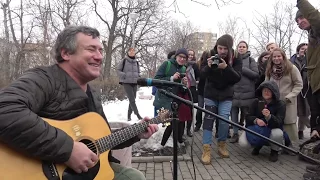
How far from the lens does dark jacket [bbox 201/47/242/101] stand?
4.61 meters

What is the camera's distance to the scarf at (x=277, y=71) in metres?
5.19

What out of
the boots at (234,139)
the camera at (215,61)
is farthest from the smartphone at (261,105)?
the boots at (234,139)

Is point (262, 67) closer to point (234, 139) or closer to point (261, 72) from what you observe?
point (261, 72)

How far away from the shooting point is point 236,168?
4598 millimetres

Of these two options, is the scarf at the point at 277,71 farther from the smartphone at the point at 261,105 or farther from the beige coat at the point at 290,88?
the smartphone at the point at 261,105

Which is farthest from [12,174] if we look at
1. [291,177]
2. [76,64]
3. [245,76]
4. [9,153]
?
[245,76]

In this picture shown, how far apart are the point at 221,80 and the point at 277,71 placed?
1.19m

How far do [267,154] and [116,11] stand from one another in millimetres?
20871

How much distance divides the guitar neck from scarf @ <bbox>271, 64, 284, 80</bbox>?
3095 mm

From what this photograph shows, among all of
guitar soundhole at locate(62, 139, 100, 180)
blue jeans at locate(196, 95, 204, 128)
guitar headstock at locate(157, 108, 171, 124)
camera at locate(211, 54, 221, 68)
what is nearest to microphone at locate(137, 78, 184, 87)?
guitar headstock at locate(157, 108, 171, 124)

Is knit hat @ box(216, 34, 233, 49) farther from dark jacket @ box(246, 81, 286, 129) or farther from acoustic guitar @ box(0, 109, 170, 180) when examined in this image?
acoustic guitar @ box(0, 109, 170, 180)

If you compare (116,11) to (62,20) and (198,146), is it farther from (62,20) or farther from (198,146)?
(198,146)

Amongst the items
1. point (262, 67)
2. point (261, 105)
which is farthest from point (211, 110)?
point (262, 67)

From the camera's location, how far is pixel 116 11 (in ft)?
79.3
